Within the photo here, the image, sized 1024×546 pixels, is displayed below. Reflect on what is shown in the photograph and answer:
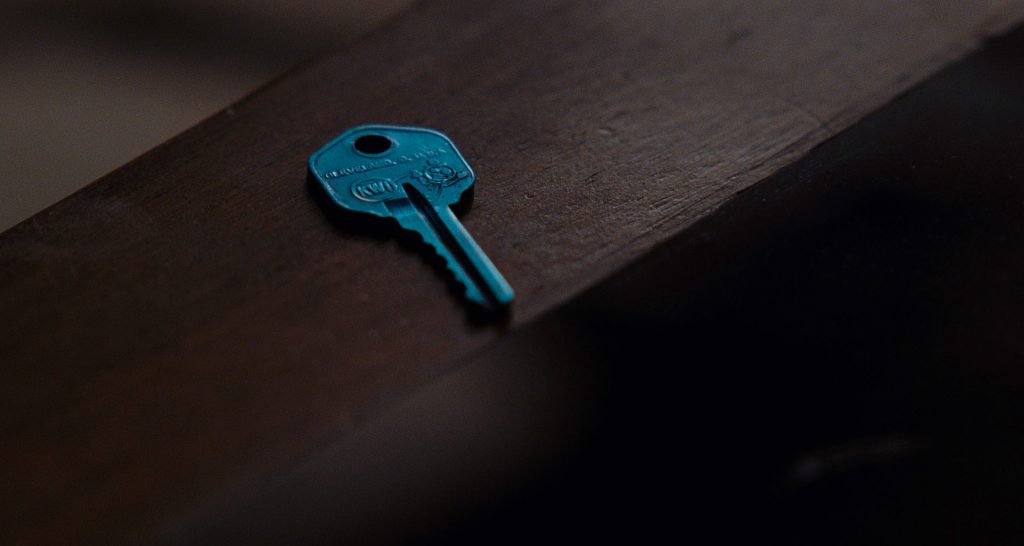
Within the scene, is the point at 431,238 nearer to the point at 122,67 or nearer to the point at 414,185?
the point at 414,185

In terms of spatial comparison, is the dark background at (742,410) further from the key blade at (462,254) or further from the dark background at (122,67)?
the dark background at (122,67)

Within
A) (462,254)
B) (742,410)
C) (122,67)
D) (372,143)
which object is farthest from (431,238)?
(122,67)

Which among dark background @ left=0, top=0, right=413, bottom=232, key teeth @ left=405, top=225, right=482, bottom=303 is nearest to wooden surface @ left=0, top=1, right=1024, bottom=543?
key teeth @ left=405, top=225, right=482, bottom=303

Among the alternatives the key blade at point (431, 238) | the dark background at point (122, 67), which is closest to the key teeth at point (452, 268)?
the key blade at point (431, 238)

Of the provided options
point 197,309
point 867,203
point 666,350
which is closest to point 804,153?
point 867,203

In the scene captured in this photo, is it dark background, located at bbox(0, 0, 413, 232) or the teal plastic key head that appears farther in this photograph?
dark background, located at bbox(0, 0, 413, 232)

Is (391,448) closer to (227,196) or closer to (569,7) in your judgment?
(227,196)

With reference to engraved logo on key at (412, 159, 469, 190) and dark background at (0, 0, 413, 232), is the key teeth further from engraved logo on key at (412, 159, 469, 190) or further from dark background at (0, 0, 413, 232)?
dark background at (0, 0, 413, 232)
